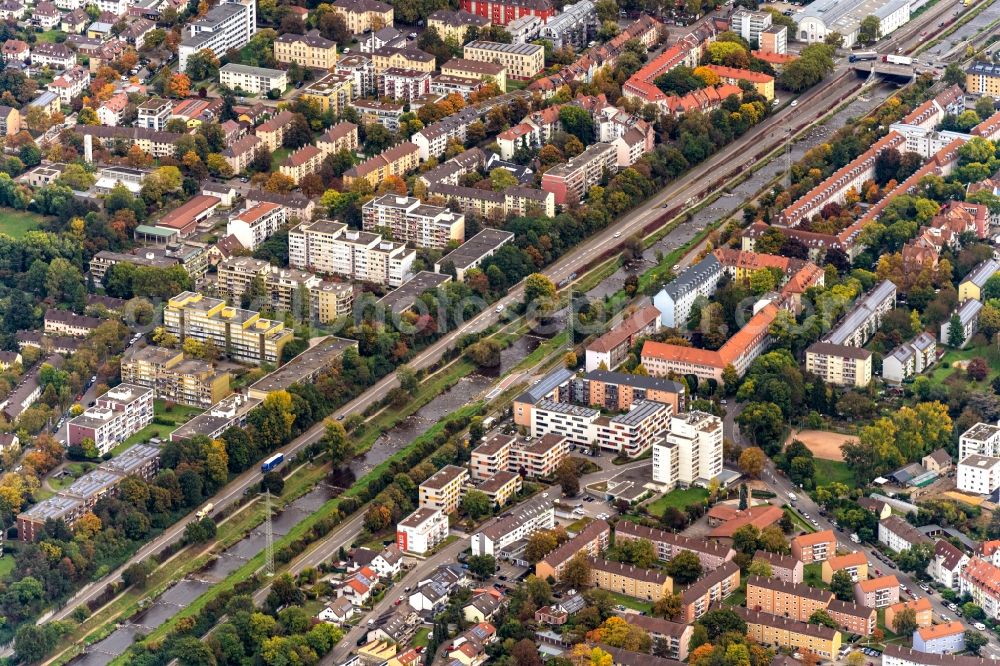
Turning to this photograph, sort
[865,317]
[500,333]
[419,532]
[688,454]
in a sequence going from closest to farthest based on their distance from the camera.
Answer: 1. [419,532]
2. [688,454]
3. [865,317]
4. [500,333]

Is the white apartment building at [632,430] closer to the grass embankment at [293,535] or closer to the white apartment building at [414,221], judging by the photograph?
the grass embankment at [293,535]

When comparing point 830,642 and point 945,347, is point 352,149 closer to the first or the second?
point 945,347

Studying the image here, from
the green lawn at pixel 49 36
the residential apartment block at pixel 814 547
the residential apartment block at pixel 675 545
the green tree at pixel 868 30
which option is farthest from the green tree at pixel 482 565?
the green tree at pixel 868 30

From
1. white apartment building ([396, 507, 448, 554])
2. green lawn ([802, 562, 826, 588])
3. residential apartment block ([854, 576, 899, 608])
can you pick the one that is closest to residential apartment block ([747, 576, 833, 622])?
residential apartment block ([854, 576, 899, 608])

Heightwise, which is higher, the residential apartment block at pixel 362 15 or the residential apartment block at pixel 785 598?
the residential apartment block at pixel 362 15

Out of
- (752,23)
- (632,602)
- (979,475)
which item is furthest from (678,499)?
(752,23)

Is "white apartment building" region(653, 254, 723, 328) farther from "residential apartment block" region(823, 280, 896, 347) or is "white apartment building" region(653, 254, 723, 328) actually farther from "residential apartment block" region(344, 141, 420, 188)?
"residential apartment block" region(344, 141, 420, 188)

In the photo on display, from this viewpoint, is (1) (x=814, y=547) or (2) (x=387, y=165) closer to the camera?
(1) (x=814, y=547)

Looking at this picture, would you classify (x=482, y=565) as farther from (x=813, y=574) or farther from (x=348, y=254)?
(x=348, y=254)
